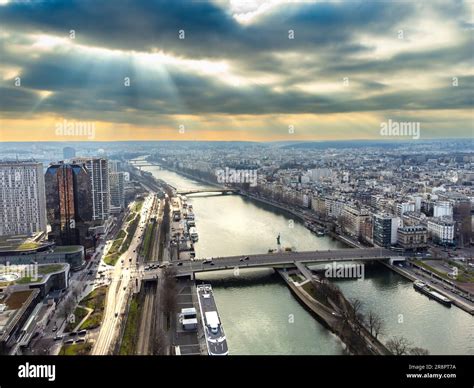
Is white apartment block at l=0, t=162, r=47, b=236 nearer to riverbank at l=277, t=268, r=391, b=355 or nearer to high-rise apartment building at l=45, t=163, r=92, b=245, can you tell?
high-rise apartment building at l=45, t=163, r=92, b=245

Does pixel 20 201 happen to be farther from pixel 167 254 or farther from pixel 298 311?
pixel 298 311

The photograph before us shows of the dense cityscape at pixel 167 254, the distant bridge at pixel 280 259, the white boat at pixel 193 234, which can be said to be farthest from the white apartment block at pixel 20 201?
the distant bridge at pixel 280 259

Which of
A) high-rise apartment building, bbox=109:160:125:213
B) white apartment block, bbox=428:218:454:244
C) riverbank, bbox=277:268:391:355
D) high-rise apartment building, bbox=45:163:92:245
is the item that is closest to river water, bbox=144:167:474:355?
riverbank, bbox=277:268:391:355

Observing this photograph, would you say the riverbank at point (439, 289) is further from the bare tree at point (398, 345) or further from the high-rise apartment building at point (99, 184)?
the high-rise apartment building at point (99, 184)

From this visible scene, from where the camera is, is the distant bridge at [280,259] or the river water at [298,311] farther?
the distant bridge at [280,259]

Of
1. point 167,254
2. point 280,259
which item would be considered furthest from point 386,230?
point 167,254
